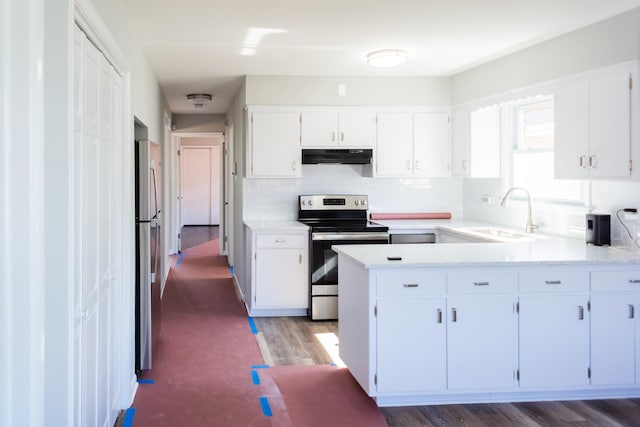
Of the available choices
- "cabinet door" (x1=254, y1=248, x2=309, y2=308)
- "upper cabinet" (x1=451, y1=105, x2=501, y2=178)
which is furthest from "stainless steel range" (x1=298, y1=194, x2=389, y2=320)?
"upper cabinet" (x1=451, y1=105, x2=501, y2=178)

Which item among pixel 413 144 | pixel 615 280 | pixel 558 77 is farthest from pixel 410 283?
pixel 413 144

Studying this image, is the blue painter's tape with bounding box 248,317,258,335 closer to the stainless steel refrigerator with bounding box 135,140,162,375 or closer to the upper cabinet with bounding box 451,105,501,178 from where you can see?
the stainless steel refrigerator with bounding box 135,140,162,375

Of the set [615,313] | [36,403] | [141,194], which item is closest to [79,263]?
[36,403]

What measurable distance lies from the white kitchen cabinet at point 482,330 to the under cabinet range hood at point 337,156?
9.10 ft

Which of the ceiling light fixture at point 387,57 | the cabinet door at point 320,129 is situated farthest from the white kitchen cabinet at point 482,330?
the cabinet door at point 320,129

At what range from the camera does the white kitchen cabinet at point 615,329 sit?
3.39 meters

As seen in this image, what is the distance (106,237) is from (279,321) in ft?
9.31

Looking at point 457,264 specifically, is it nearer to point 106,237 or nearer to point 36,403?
point 106,237

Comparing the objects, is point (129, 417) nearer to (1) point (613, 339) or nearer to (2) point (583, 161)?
(1) point (613, 339)

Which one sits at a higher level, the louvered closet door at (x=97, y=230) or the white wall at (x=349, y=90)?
the white wall at (x=349, y=90)

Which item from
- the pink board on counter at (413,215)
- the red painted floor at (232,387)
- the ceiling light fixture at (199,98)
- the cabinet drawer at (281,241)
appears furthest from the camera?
the ceiling light fixture at (199,98)

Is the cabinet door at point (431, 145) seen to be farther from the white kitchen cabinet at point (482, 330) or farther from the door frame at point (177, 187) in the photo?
the door frame at point (177, 187)

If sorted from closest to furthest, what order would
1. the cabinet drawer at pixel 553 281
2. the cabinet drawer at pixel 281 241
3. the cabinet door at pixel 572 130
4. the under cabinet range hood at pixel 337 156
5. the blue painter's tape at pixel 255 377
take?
1. the cabinet drawer at pixel 553 281
2. the blue painter's tape at pixel 255 377
3. the cabinet door at pixel 572 130
4. the cabinet drawer at pixel 281 241
5. the under cabinet range hood at pixel 337 156

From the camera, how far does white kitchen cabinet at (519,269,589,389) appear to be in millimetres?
3363
